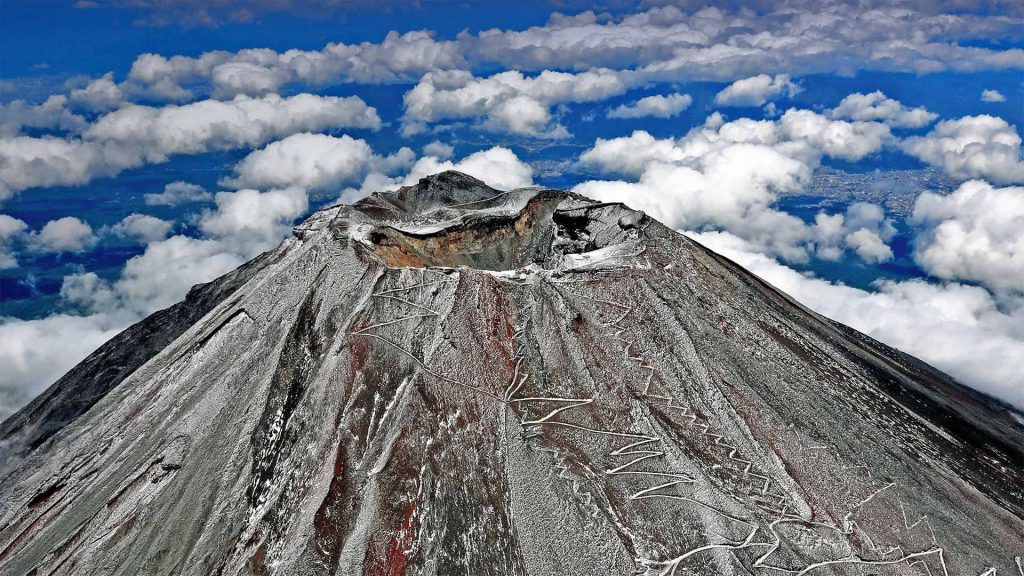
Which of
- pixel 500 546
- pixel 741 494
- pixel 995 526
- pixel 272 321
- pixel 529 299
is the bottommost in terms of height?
pixel 995 526

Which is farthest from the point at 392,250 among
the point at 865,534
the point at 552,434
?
the point at 865,534

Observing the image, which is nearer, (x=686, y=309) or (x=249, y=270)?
(x=686, y=309)

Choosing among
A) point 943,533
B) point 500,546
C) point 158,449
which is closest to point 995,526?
point 943,533

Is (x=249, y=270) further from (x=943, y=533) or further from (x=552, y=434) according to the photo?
(x=943, y=533)

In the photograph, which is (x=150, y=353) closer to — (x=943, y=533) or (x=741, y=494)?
(x=741, y=494)

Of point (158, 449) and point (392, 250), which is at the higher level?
point (392, 250)

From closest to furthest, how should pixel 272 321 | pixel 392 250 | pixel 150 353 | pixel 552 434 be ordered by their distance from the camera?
pixel 552 434, pixel 272 321, pixel 392 250, pixel 150 353

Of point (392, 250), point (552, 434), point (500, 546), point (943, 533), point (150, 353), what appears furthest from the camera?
point (150, 353)
